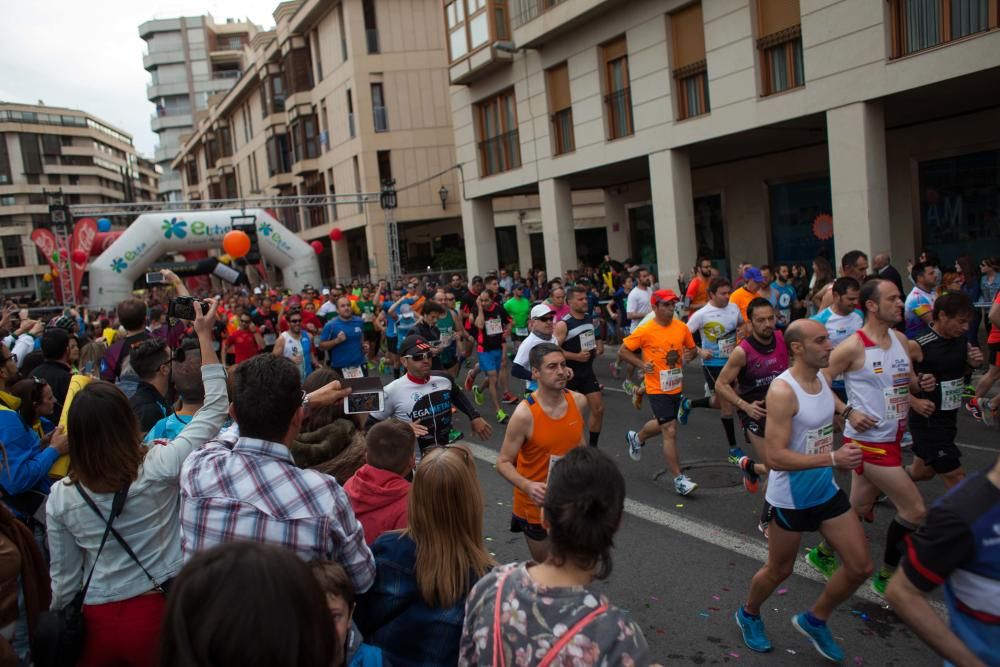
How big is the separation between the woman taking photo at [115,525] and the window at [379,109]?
33.3 meters

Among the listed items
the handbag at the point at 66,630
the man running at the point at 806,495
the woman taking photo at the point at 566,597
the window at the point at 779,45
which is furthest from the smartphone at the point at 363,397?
the window at the point at 779,45

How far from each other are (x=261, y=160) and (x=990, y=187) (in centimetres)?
4214

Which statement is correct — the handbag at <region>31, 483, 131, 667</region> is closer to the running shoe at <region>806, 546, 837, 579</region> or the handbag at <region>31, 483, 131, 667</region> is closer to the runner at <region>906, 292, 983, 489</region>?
the running shoe at <region>806, 546, 837, 579</region>

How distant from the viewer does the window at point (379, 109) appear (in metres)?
34.6

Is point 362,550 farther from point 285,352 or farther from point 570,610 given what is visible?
point 285,352

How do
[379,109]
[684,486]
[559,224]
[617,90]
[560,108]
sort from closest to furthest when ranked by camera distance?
[684,486] < [617,90] < [560,108] < [559,224] < [379,109]

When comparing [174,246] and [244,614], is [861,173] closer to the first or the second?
[244,614]

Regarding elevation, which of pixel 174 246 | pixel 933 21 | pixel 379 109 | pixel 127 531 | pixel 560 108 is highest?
pixel 379 109

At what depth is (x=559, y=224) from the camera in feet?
68.9

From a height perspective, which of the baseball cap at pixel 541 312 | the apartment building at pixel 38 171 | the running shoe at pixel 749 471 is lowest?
the running shoe at pixel 749 471

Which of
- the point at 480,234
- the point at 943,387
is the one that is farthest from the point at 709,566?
the point at 480,234

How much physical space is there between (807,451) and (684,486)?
2487 mm

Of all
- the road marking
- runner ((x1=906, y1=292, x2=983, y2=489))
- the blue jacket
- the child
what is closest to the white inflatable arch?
the road marking

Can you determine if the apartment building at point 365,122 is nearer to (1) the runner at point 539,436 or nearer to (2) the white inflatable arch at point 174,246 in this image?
(2) the white inflatable arch at point 174,246
